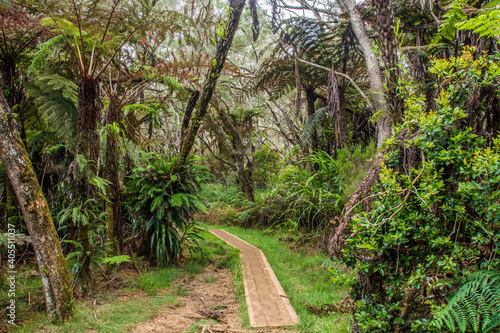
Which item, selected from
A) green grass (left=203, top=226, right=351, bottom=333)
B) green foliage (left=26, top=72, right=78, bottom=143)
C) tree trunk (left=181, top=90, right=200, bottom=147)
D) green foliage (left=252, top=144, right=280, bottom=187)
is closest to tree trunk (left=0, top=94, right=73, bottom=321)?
green foliage (left=26, top=72, right=78, bottom=143)

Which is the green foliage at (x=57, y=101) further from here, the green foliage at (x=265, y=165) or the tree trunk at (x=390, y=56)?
the green foliage at (x=265, y=165)

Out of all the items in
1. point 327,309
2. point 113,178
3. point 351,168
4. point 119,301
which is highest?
point 113,178

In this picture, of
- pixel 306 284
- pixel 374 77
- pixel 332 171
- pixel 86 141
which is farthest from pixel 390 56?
pixel 86 141

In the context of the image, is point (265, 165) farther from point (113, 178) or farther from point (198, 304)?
point (198, 304)

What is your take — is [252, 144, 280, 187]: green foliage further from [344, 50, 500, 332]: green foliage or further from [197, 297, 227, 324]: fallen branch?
[344, 50, 500, 332]: green foliage

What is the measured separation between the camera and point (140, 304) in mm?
3791

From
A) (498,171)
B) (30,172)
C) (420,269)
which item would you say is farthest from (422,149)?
(30,172)

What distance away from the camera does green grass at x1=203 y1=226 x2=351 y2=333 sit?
2.99 metres

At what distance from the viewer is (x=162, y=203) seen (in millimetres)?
5199

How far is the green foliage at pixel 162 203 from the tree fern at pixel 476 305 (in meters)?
4.13

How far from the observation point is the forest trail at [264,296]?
329cm

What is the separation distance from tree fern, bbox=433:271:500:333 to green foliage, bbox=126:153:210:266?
413 centimetres

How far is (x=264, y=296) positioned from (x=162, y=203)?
2.48m

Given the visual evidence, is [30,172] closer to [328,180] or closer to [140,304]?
[140,304]
